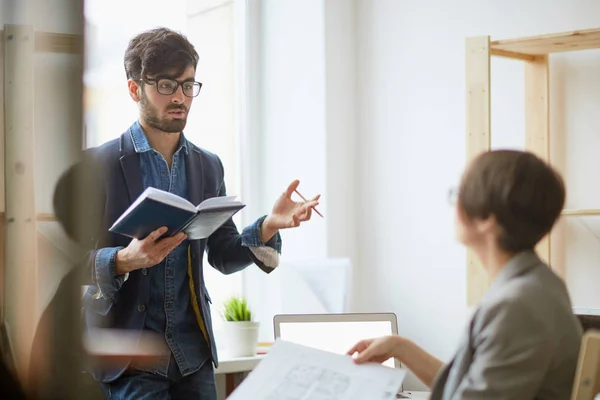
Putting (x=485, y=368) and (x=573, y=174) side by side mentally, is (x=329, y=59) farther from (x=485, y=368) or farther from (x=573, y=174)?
(x=485, y=368)

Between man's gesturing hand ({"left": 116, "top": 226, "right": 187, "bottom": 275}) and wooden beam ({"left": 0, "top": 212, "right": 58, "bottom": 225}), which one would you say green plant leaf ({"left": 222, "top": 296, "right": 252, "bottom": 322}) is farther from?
wooden beam ({"left": 0, "top": 212, "right": 58, "bottom": 225})

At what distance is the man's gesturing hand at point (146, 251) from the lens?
5.57 ft

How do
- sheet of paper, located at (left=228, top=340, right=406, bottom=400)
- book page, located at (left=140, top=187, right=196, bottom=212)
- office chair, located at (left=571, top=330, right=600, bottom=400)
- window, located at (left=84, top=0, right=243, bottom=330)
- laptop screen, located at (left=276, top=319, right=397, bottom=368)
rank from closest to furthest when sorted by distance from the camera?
office chair, located at (left=571, top=330, right=600, bottom=400) → sheet of paper, located at (left=228, top=340, right=406, bottom=400) → book page, located at (left=140, top=187, right=196, bottom=212) → laptop screen, located at (left=276, top=319, right=397, bottom=368) → window, located at (left=84, top=0, right=243, bottom=330)

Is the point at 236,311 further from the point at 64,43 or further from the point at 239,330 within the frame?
the point at 64,43

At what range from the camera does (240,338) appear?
10.4ft

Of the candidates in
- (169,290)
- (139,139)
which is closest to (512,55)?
(139,139)

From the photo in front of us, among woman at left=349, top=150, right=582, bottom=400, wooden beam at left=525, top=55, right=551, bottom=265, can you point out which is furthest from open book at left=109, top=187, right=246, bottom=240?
wooden beam at left=525, top=55, right=551, bottom=265

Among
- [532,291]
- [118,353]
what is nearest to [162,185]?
[532,291]

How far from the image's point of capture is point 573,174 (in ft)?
10.3

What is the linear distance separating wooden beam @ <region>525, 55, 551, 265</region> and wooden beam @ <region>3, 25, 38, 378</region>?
113 inches

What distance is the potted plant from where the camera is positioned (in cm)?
315

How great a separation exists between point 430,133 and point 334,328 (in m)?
1.55

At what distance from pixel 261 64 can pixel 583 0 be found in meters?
1.42

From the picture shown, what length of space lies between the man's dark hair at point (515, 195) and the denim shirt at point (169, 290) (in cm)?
89
